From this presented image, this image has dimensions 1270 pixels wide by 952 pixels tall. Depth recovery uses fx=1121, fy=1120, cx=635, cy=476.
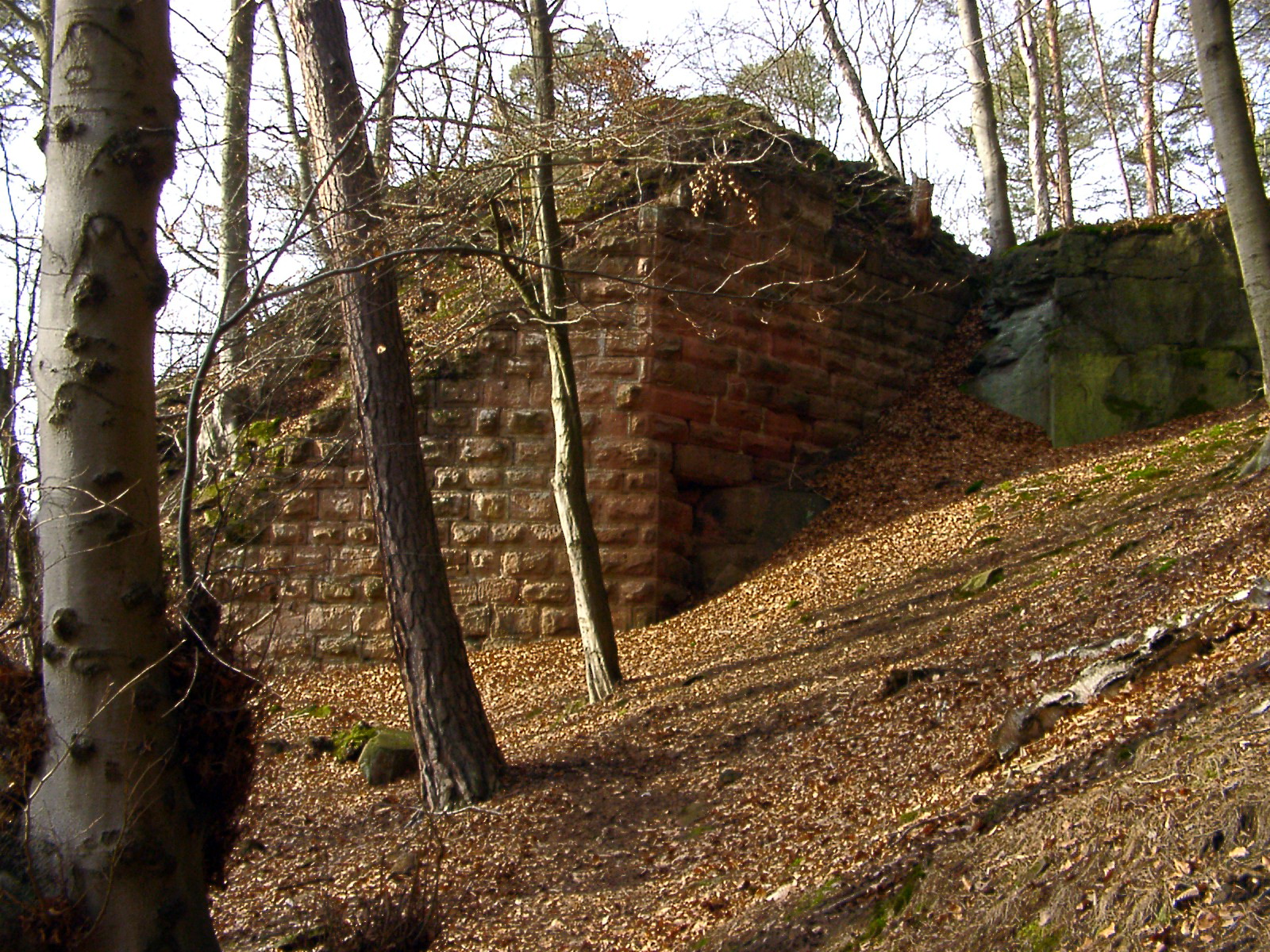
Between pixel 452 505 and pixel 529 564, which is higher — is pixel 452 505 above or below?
above

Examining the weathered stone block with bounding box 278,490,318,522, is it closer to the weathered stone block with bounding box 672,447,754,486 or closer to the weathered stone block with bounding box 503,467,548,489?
the weathered stone block with bounding box 503,467,548,489

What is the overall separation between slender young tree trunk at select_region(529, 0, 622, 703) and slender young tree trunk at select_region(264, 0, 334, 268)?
157cm

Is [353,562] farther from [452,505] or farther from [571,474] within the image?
[571,474]

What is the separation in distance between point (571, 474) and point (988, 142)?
9.70 metres

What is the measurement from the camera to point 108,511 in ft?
11.2

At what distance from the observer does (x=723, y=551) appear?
10.2 meters

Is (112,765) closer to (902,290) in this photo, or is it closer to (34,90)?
(34,90)

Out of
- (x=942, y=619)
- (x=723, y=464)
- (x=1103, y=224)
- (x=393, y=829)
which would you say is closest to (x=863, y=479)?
(x=723, y=464)

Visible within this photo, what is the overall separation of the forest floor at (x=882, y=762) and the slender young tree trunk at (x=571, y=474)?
328 millimetres

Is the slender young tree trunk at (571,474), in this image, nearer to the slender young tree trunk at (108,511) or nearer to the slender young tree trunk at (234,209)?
the slender young tree trunk at (234,209)

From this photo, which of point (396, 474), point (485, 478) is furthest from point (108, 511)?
point (485, 478)

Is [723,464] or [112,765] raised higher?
[723,464]

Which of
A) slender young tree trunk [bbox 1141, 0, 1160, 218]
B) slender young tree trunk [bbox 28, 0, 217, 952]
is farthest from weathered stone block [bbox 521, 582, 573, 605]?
slender young tree trunk [bbox 1141, 0, 1160, 218]

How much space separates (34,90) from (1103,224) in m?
10.9
